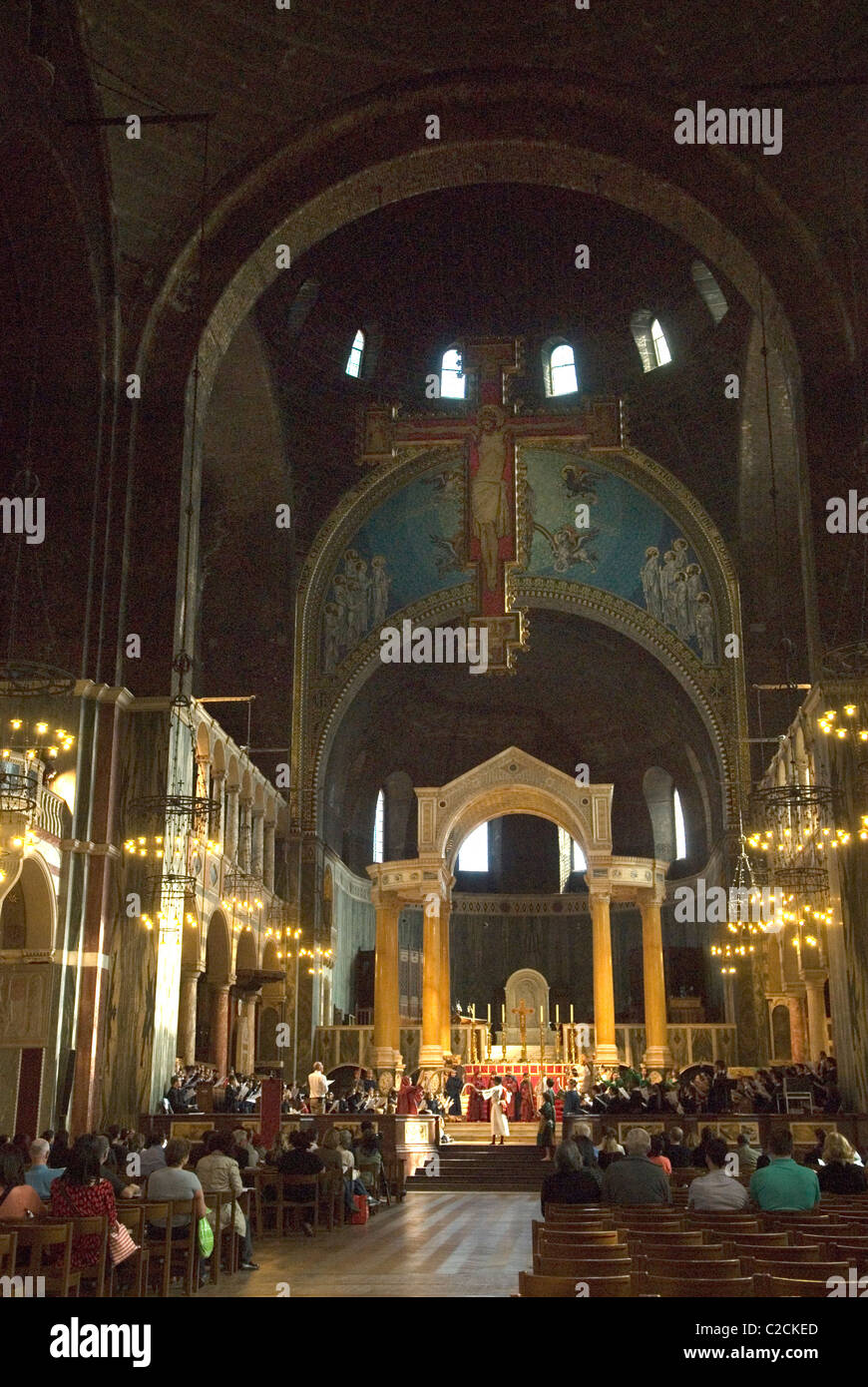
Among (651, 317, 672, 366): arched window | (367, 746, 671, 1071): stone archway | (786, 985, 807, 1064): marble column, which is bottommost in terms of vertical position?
(786, 985, 807, 1064): marble column

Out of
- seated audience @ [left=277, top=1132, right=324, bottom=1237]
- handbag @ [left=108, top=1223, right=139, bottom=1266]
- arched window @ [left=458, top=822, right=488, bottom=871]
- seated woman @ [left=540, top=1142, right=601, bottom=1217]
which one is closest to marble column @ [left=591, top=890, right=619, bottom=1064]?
arched window @ [left=458, top=822, right=488, bottom=871]

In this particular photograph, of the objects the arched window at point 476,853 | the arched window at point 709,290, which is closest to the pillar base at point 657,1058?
the arched window at point 476,853

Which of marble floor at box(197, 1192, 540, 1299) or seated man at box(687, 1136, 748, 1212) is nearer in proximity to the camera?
seated man at box(687, 1136, 748, 1212)

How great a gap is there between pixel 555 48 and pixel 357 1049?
22221 millimetres

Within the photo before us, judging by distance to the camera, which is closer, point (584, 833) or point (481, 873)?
point (584, 833)

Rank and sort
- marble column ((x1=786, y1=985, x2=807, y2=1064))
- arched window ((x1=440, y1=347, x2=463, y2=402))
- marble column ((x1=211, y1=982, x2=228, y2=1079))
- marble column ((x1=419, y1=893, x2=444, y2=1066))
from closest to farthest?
marble column ((x1=211, y1=982, x2=228, y2=1079)) → marble column ((x1=786, y1=985, x2=807, y2=1064)) → marble column ((x1=419, y1=893, x2=444, y2=1066)) → arched window ((x1=440, y1=347, x2=463, y2=402))

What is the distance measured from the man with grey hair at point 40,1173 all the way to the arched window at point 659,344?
2496cm

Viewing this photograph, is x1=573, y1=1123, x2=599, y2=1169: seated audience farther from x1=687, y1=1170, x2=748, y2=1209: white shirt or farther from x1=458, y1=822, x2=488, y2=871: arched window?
x1=458, y1=822, x2=488, y2=871: arched window

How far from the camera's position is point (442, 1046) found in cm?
3003

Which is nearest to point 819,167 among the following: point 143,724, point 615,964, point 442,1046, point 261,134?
point 261,134

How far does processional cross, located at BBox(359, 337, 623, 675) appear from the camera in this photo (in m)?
20.4

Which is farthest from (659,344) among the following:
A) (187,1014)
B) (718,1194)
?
(718,1194)

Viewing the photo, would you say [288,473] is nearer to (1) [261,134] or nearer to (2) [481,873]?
(1) [261,134]

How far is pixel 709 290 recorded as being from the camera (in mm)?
28906
